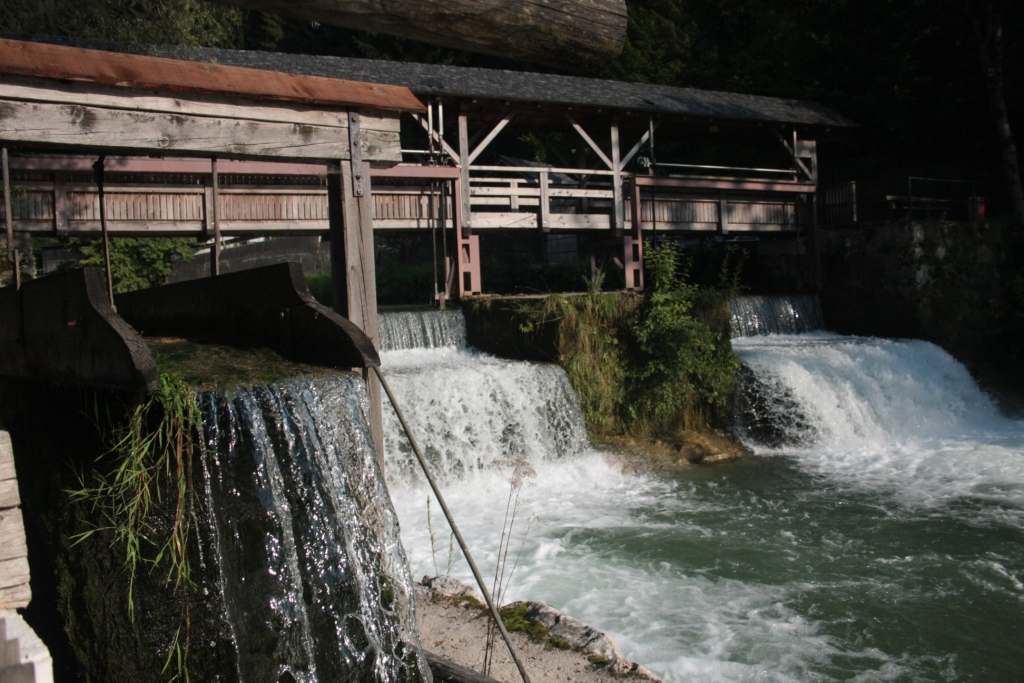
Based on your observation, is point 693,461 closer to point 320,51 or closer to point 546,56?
point 546,56

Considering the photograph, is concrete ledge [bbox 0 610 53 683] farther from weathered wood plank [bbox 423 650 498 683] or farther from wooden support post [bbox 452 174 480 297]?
wooden support post [bbox 452 174 480 297]

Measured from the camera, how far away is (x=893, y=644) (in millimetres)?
5609

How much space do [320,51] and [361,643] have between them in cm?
2777

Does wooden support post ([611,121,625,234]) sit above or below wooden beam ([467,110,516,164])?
below

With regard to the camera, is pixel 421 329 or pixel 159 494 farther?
pixel 421 329

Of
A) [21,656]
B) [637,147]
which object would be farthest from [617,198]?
[21,656]

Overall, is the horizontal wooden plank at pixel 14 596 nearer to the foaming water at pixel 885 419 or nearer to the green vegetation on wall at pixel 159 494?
the green vegetation on wall at pixel 159 494

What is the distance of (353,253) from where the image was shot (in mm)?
4582

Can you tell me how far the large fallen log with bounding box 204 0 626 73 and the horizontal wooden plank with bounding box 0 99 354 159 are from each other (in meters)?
2.23

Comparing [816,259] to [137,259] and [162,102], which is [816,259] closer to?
[137,259]

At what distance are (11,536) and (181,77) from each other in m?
2.15

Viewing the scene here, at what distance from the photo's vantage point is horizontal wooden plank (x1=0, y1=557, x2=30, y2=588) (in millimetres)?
2703

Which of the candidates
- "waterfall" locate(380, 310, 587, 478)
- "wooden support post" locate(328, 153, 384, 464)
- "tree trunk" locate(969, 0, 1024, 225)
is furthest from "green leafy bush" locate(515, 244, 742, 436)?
"tree trunk" locate(969, 0, 1024, 225)

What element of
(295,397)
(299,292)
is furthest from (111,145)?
(295,397)
